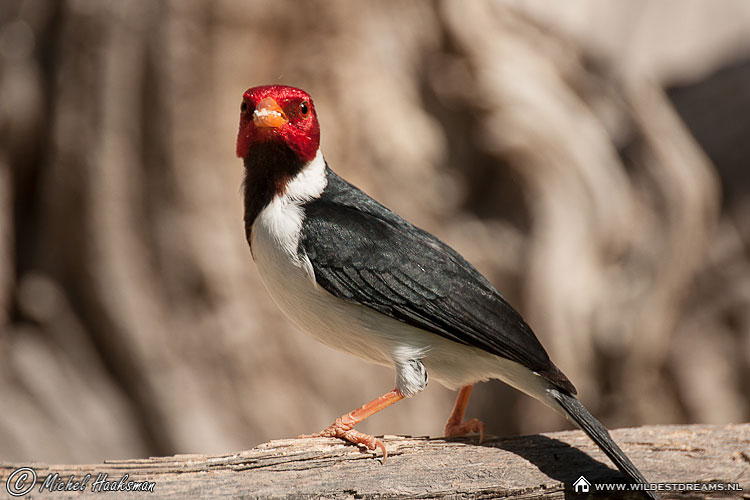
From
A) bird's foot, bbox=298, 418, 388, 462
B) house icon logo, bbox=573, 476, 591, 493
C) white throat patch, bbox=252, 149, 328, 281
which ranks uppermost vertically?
white throat patch, bbox=252, 149, 328, 281

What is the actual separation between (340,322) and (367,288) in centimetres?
20

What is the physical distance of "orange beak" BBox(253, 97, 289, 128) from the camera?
3365mm

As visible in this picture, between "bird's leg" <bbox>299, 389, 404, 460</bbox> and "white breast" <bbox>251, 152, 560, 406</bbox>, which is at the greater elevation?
"white breast" <bbox>251, 152, 560, 406</bbox>

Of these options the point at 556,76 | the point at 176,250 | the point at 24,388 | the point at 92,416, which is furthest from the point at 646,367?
the point at 24,388

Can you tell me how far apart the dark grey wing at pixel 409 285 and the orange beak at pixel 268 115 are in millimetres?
427

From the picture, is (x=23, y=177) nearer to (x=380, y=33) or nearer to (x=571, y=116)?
(x=380, y=33)

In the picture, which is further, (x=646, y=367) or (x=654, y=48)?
(x=654, y=48)

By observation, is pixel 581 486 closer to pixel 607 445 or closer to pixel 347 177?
pixel 607 445

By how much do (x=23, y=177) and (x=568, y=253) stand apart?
572 centimetres

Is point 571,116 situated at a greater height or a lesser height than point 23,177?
greater

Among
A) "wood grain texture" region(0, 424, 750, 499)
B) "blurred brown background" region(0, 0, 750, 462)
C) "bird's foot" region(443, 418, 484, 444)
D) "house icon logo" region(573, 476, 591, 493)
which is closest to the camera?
"wood grain texture" region(0, 424, 750, 499)

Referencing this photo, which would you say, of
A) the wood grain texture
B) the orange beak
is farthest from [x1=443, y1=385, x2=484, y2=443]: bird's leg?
the orange beak

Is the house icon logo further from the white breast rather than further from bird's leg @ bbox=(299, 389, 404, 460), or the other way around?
bird's leg @ bbox=(299, 389, 404, 460)

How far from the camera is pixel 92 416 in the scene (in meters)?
8.12
